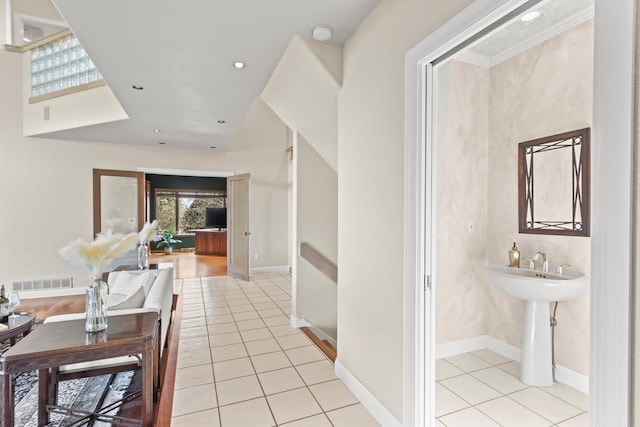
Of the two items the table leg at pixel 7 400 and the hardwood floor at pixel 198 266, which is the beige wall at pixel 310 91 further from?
the hardwood floor at pixel 198 266

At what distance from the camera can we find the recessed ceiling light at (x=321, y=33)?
2212 mm

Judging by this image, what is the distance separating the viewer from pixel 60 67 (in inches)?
187

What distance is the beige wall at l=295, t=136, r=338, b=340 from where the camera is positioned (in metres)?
3.65

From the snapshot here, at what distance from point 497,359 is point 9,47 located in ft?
25.3

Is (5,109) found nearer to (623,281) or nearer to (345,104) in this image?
(345,104)

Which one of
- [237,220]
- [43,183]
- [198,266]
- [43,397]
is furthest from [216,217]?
[43,397]

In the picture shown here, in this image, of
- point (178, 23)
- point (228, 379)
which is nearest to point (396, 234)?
point (228, 379)

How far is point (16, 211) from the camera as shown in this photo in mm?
5074

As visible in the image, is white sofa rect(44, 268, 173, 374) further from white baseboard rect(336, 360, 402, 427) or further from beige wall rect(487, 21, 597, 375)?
beige wall rect(487, 21, 597, 375)

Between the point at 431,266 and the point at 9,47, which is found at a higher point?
the point at 9,47

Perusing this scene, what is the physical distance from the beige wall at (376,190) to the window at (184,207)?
32.9 feet

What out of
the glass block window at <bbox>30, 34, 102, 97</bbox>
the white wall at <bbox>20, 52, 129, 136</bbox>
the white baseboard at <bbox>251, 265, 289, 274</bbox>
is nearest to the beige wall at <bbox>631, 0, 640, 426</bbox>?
the white wall at <bbox>20, 52, 129, 136</bbox>

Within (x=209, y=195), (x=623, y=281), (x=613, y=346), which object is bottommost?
(x=613, y=346)

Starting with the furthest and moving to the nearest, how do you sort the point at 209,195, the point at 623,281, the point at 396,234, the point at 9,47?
1. the point at 209,195
2. the point at 9,47
3. the point at 396,234
4. the point at 623,281
